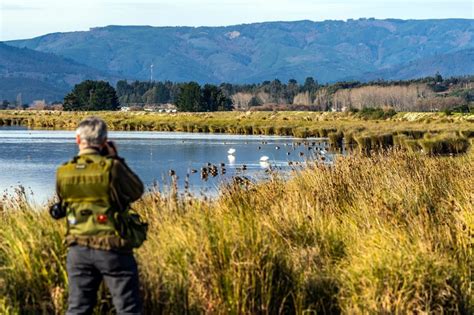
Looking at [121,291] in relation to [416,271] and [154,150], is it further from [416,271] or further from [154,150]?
[154,150]

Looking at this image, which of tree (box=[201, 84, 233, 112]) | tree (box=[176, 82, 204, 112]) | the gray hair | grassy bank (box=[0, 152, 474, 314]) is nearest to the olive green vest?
the gray hair

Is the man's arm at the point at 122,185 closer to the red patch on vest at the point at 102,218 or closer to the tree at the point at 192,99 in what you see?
the red patch on vest at the point at 102,218

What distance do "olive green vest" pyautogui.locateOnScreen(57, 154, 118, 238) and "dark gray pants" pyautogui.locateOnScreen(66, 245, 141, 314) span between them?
0.54 feet

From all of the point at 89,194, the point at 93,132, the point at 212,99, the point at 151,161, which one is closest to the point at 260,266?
the point at 89,194

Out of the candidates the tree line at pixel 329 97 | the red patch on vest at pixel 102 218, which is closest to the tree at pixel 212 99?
the tree line at pixel 329 97

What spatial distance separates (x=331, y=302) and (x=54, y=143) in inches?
1582

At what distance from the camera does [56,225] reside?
27.3ft

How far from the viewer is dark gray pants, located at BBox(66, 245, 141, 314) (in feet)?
21.9

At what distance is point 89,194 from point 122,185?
0.25 metres

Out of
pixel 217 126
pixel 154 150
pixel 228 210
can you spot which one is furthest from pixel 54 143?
pixel 228 210

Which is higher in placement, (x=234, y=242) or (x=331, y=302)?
(x=234, y=242)

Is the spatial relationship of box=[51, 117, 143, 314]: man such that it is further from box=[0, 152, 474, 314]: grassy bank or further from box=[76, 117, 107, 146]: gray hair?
box=[0, 152, 474, 314]: grassy bank

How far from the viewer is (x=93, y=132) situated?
22.0ft

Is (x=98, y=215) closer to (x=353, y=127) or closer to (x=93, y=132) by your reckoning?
(x=93, y=132)
